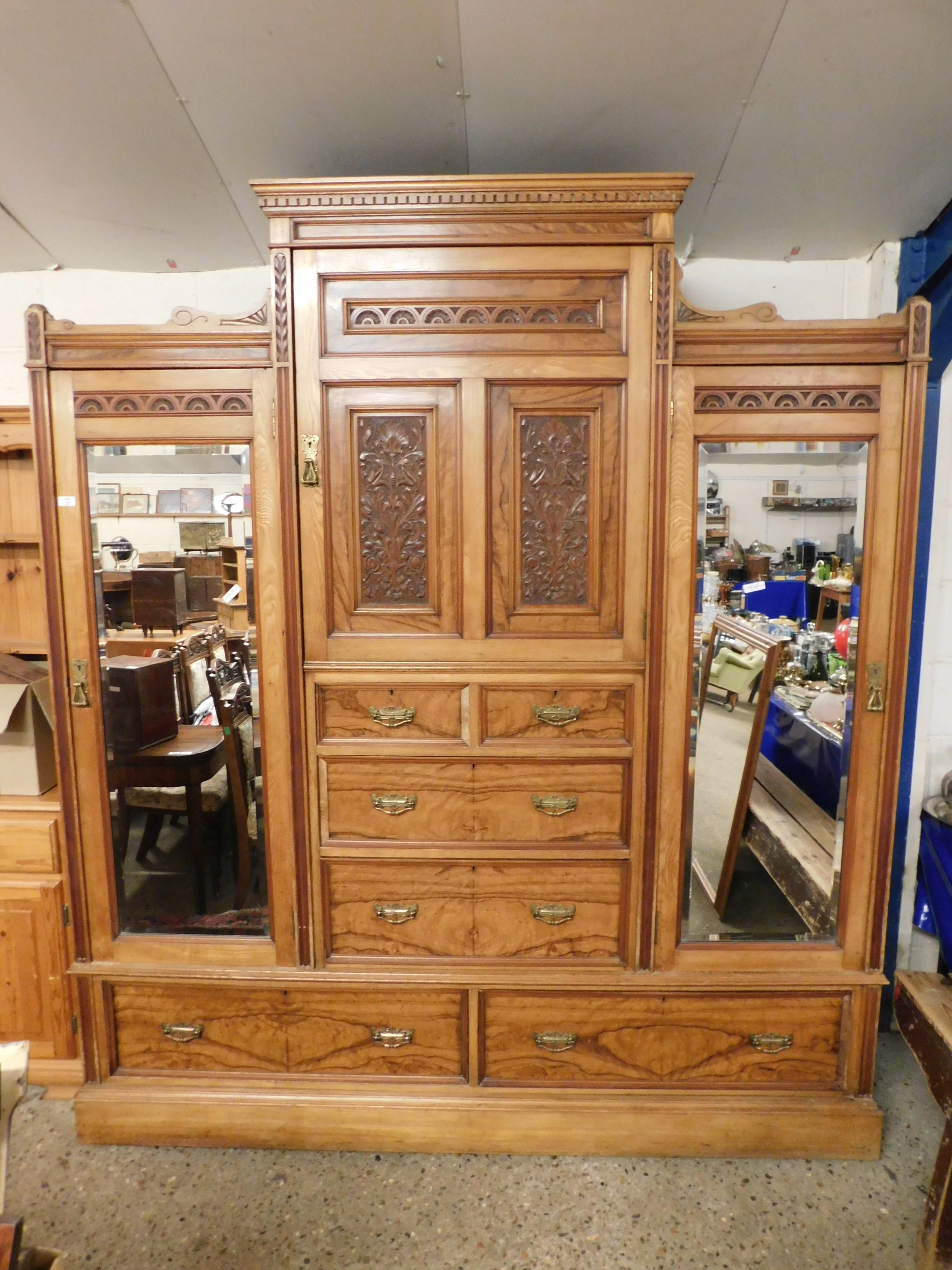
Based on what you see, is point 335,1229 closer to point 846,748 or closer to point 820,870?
point 820,870

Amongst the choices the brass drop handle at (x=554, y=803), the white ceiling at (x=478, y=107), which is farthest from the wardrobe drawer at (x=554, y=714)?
the white ceiling at (x=478, y=107)

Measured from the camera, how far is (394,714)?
166 cm

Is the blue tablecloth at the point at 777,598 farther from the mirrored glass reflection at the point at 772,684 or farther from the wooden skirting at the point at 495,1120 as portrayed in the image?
→ the wooden skirting at the point at 495,1120

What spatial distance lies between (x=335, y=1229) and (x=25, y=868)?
1.19 m

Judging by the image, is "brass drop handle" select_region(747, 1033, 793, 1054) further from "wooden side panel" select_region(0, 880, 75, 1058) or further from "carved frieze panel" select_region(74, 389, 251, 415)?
"carved frieze panel" select_region(74, 389, 251, 415)

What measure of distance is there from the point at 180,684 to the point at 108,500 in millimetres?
474

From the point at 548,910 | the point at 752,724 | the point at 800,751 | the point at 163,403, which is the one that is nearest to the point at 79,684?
the point at 163,403

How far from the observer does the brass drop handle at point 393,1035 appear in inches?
68.6

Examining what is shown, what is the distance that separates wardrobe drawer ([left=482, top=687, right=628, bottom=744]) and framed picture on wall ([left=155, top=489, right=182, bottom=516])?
843mm

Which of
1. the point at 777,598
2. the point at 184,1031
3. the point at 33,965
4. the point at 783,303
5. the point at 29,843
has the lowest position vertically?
the point at 184,1031

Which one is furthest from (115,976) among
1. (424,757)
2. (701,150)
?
(701,150)

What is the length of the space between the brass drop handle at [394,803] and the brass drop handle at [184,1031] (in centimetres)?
76

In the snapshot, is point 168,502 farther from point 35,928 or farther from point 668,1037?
point 668,1037

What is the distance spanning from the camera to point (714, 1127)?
1.72 metres
